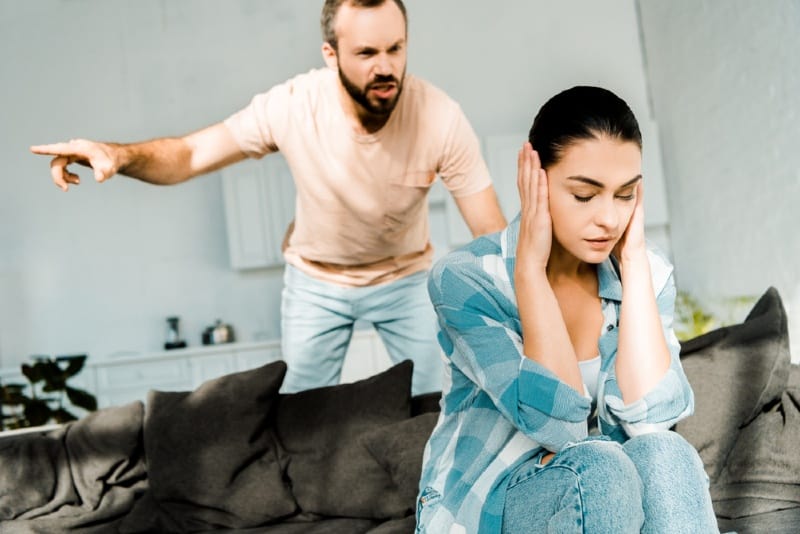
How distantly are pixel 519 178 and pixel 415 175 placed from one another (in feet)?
3.60

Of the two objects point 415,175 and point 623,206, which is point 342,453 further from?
point 623,206

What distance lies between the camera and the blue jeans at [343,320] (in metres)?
2.69

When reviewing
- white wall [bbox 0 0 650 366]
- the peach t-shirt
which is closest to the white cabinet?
white wall [bbox 0 0 650 366]

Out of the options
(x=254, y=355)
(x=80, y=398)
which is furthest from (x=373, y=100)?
(x=254, y=355)

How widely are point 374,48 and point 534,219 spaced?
1064 millimetres

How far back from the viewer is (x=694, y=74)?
4984 millimetres

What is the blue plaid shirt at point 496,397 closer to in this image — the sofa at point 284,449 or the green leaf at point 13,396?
the sofa at point 284,449

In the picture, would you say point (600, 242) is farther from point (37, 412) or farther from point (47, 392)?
point (37, 412)

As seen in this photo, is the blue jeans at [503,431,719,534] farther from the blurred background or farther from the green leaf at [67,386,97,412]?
the blurred background

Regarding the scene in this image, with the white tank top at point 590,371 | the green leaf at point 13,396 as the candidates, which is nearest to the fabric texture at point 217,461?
the white tank top at point 590,371

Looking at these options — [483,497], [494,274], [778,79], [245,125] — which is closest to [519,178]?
[494,274]

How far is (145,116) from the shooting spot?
582 cm

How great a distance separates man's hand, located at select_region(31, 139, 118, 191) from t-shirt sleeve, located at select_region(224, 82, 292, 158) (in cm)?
57

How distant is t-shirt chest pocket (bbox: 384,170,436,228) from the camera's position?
255 cm
